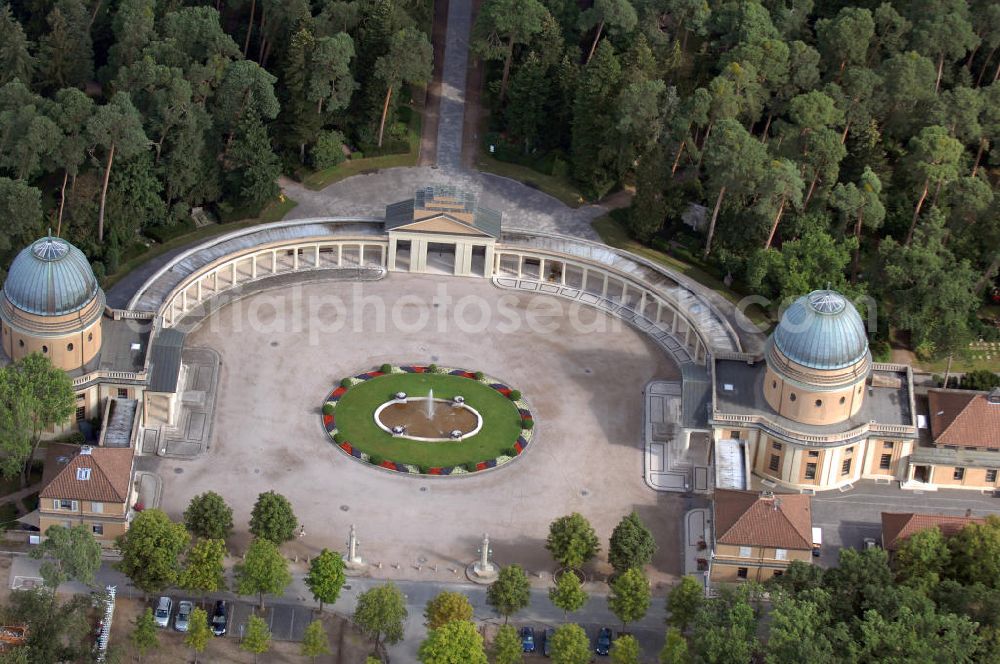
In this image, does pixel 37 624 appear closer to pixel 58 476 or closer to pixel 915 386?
pixel 58 476

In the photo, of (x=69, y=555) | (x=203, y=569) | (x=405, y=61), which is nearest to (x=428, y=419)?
(x=203, y=569)

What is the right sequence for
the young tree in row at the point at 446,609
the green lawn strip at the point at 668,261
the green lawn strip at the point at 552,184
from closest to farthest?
1. the young tree in row at the point at 446,609
2. the green lawn strip at the point at 668,261
3. the green lawn strip at the point at 552,184

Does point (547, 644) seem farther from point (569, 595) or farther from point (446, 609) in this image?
point (446, 609)

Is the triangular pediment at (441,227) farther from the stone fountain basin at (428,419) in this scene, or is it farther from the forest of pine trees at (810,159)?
the stone fountain basin at (428,419)

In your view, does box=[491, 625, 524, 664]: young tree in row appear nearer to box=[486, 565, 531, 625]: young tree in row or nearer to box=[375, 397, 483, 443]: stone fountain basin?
box=[486, 565, 531, 625]: young tree in row

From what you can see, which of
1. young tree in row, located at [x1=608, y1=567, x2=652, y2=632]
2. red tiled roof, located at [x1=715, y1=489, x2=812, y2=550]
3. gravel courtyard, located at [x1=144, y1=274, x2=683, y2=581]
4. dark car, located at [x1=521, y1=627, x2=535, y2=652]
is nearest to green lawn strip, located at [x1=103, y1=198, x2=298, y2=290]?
gravel courtyard, located at [x1=144, y1=274, x2=683, y2=581]

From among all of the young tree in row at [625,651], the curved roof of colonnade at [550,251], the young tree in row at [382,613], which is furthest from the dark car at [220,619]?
the curved roof of colonnade at [550,251]
